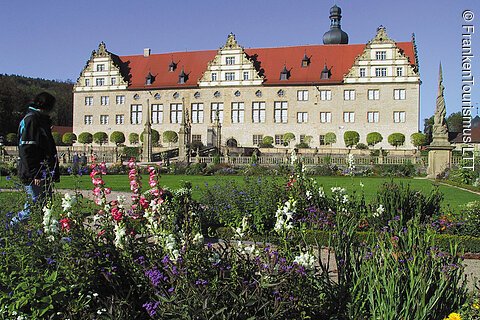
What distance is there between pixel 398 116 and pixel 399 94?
196 centimetres

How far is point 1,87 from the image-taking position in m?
59.5

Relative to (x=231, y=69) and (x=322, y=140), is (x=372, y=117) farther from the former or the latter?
(x=231, y=69)

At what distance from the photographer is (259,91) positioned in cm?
4816

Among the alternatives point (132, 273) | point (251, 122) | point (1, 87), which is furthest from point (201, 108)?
point (132, 273)

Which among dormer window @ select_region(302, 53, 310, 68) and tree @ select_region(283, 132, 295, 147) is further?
dormer window @ select_region(302, 53, 310, 68)

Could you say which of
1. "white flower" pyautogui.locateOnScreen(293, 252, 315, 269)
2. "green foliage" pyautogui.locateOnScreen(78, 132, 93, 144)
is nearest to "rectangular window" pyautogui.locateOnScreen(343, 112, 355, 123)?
"green foliage" pyautogui.locateOnScreen(78, 132, 93, 144)

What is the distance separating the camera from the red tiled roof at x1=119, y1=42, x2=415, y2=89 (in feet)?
155

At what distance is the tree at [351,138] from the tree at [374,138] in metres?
0.95

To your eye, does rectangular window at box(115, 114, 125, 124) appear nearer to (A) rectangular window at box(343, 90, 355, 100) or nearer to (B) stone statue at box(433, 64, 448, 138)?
(A) rectangular window at box(343, 90, 355, 100)

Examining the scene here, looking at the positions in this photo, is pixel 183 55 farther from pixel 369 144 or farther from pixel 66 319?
pixel 66 319

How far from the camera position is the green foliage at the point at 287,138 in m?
46.1

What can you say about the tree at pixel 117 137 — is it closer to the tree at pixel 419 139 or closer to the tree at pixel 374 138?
the tree at pixel 374 138

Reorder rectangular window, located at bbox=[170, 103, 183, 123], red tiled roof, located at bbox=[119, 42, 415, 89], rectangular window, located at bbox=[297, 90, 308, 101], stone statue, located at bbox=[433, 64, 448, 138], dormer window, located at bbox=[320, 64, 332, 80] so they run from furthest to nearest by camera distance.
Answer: rectangular window, located at bbox=[170, 103, 183, 123]
red tiled roof, located at bbox=[119, 42, 415, 89]
rectangular window, located at bbox=[297, 90, 308, 101]
dormer window, located at bbox=[320, 64, 332, 80]
stone statue, located at bbox=[433, 64, 448, 138]

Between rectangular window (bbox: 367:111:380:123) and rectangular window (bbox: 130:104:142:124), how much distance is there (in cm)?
2265
